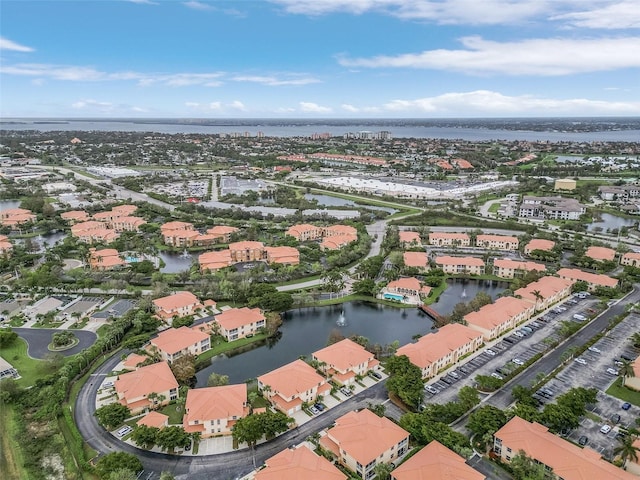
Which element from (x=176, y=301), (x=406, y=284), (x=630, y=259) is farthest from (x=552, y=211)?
(x=176, y=301)

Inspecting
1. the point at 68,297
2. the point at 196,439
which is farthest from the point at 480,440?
the point at 68,297

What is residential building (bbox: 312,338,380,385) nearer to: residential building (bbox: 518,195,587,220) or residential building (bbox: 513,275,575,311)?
residential building (bbox: 513,275,575,311)

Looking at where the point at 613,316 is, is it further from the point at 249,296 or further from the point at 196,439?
the point at 196,439

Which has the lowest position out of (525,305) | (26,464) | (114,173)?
(26,464)

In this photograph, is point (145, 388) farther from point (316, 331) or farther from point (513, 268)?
point (513, 268)

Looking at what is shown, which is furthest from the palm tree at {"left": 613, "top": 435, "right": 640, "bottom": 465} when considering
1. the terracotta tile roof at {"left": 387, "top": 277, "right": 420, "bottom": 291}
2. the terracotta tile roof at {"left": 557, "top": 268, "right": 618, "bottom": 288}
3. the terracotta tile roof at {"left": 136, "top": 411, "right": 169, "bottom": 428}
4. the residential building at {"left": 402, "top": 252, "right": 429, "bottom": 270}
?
the residential building at {"left": 402, "top": 252, "right": 429, "bottom": 270}

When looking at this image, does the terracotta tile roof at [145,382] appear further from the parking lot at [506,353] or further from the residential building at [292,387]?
the parking lot at [506,353]
